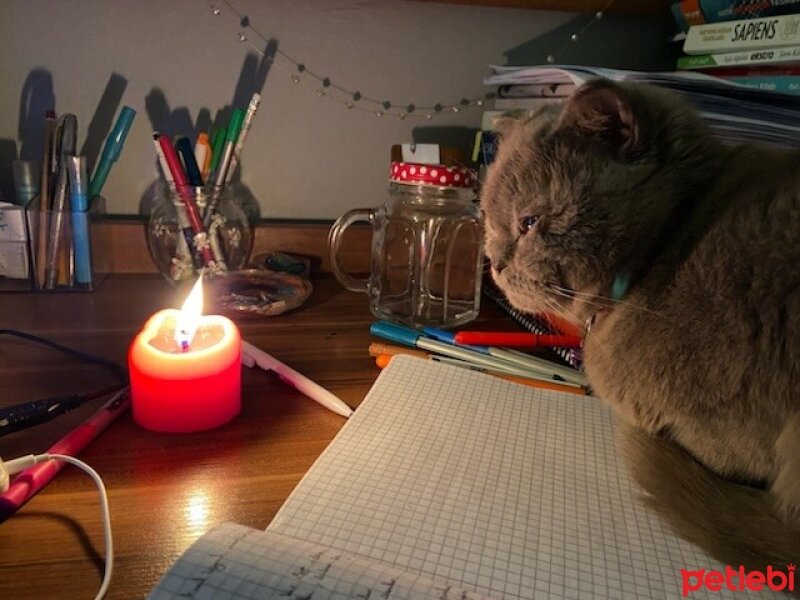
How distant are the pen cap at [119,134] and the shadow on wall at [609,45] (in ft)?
1.74

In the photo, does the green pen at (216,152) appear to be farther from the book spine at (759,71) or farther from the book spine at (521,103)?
the book spine at (759,71)

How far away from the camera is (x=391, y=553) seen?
1.19 feet

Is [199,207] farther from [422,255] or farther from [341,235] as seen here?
[422,255]

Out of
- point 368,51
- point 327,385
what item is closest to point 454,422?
point 327,385

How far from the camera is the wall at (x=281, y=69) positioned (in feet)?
2.62

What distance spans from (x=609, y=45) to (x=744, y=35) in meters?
0.26

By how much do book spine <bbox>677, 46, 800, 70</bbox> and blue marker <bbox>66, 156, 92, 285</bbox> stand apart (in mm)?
782

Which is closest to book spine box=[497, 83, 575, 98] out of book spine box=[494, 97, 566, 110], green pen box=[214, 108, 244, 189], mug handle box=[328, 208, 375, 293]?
book spine box=[494, 97, 566, 110]

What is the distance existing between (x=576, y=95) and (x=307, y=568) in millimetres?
Answer: 348

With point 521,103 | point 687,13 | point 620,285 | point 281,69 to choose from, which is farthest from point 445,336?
point 687,13

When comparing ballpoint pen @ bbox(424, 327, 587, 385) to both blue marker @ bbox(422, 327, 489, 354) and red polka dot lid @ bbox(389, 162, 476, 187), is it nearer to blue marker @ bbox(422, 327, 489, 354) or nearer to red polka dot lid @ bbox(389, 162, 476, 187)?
blue marker @ bbox(422, 327, 489, 354)

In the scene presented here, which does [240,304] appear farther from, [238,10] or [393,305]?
[238,10]

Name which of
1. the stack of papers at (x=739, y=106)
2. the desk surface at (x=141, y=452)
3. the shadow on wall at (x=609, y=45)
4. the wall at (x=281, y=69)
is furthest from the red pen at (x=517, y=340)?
the shadow on wall at (x=609, y=45)

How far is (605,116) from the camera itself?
44cm
